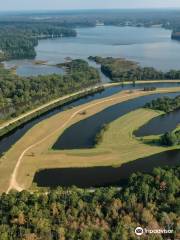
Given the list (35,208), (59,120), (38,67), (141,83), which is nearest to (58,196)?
(35,208)

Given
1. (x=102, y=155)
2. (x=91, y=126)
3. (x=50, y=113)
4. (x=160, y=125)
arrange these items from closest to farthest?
(x=102, y=155) < (x=160, y=125) < (x=91, y=126) < (x=50, y=113)

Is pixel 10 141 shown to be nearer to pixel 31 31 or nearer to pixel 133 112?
pixel 133 112

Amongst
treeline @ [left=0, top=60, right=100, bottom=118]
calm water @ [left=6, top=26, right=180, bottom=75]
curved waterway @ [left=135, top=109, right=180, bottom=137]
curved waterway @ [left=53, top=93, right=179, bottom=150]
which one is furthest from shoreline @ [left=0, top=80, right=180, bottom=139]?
calm water @ [left=6, top=26, right=180, bottom=75]

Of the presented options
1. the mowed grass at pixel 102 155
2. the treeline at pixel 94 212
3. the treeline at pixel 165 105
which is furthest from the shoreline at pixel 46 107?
the treeline at pixel 94 212

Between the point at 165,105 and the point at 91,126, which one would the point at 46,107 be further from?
the point at 165,105

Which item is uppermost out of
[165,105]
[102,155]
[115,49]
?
[115,49]

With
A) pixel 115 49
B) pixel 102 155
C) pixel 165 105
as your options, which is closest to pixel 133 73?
pixel 165 105

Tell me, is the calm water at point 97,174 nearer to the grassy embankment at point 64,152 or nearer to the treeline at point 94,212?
the grassy embankment at point 64,152
